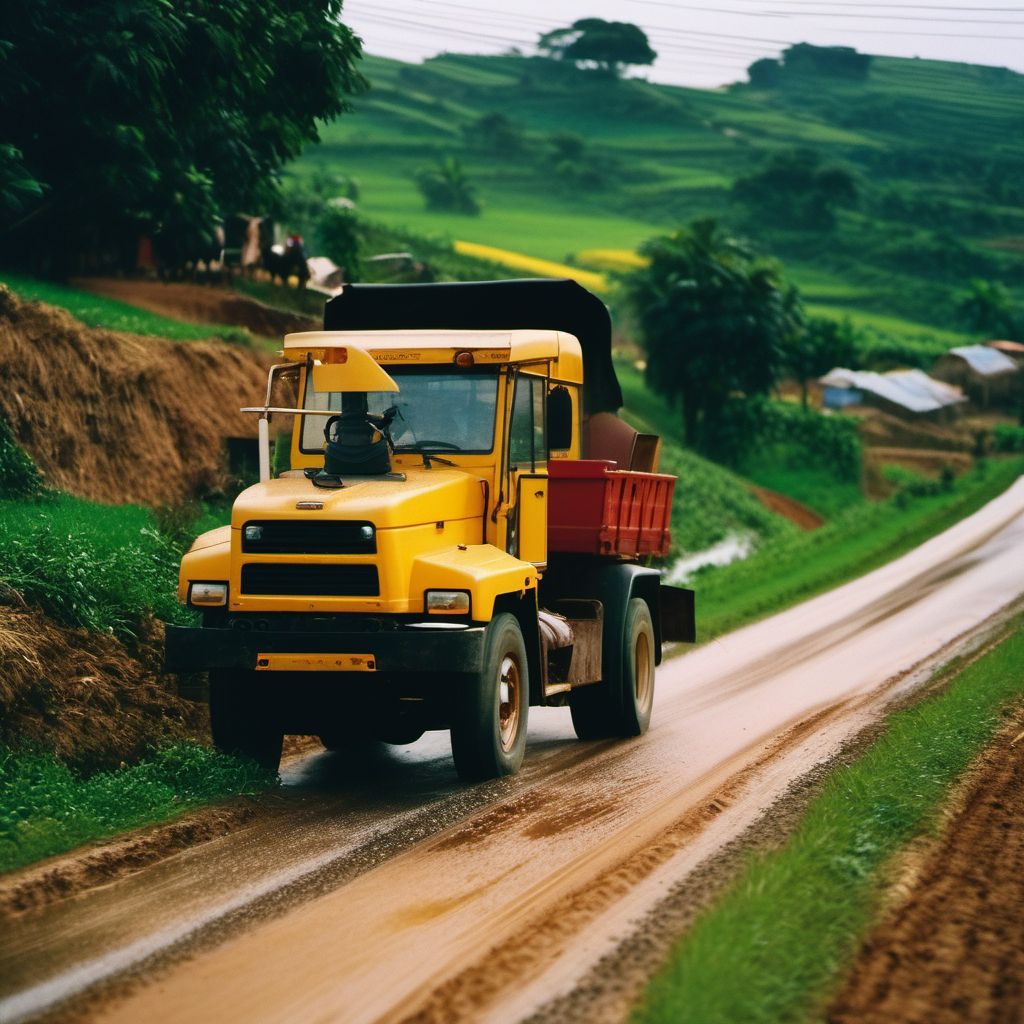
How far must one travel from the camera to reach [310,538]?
36.9 feet

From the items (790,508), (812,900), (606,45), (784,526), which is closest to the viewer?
(812,900)

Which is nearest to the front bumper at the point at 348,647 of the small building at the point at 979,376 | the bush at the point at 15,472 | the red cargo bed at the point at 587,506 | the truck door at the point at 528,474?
the truck door at the point at 528,474

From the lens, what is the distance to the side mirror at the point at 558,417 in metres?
13.3

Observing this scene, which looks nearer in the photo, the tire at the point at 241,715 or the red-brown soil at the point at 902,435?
the tire at the point at 241,715

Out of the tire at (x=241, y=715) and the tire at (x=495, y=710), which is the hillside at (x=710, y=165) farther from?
the tire at (x=241, y=715)

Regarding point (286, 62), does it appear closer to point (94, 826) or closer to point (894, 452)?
point (94, 826)

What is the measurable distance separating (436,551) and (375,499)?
0.75 m

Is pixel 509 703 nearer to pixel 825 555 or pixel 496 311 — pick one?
pixel 496 311

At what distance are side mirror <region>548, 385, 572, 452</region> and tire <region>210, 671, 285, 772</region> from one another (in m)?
3.36

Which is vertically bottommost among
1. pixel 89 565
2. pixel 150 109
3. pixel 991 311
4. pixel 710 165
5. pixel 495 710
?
pixel 495 710

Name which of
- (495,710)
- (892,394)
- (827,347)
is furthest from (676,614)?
(827,347)

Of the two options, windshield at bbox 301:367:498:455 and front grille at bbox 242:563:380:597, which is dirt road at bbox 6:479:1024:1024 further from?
windshield at bbox 301:367:498:455

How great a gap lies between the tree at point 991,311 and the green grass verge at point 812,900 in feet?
340

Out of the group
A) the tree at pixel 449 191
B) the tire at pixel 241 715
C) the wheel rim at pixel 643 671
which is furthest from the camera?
the tree at pixel 449 191
